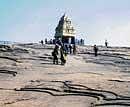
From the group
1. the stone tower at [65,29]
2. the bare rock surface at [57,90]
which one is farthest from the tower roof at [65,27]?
the bare rock surface at [57,90]

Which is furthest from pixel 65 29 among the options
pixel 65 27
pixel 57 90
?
pixel 57 90

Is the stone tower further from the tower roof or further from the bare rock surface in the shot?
the bare rock surface

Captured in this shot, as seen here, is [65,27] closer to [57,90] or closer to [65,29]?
[65,29]

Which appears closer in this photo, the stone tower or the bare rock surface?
the bare rock surface

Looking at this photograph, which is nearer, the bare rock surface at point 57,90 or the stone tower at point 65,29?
the bare rock surface at point 57,90

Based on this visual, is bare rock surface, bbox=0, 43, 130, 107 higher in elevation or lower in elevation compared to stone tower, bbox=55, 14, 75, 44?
lower

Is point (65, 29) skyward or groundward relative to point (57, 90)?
skyward

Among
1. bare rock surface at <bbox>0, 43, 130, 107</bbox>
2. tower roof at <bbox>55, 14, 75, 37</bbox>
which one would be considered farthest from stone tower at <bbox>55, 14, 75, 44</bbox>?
bare rock surface at <bbox>0, 43, 130, 107</bbox>

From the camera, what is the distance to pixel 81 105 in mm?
13828

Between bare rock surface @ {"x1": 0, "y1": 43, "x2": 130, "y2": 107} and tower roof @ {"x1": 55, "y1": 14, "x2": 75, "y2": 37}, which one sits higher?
tower roof @ {"x1": 55, "y1": 14, "x2": 75, "y2": 37}

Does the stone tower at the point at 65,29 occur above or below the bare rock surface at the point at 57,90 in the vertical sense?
above

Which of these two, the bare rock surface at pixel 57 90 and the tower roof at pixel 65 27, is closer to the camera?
the bare rock surface at pixel 57 90

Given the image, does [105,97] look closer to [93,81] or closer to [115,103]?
[115,103]

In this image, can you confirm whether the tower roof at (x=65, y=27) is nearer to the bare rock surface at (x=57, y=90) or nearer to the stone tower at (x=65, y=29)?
the stone tower at (x=65, y=29)
